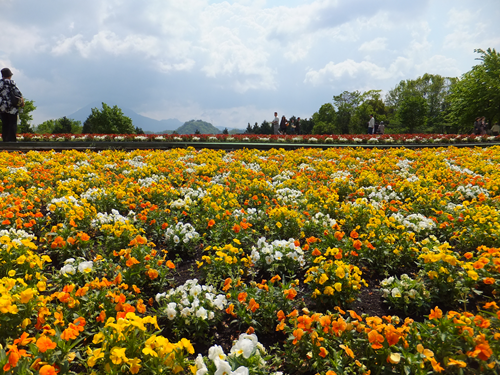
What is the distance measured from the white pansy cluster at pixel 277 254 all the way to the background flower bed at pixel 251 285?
2cm

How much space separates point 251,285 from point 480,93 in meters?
35.2

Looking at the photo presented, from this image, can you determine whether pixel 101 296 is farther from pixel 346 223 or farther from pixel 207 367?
pixel 346 223

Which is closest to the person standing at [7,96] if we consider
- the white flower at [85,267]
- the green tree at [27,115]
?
the white flower at [85,267]

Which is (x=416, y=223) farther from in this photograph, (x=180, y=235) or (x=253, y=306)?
(x=180, y=235)

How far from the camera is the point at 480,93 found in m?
27.6

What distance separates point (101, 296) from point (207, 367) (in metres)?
1.17

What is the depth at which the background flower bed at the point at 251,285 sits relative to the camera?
176cm

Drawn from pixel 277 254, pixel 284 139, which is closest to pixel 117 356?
pixel 277 254

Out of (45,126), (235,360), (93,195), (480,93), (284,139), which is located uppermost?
(45,126)

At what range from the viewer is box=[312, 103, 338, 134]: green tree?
215 feet

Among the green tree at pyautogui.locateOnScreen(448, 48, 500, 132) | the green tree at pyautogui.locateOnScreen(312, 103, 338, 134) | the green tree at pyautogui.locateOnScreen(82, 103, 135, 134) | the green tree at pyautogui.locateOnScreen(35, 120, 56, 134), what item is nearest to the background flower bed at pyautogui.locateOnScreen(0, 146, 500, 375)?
the green tree at pyautogui.locateOnScreen(448, 48, 500, 132)

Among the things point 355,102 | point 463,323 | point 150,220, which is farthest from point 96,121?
point 463,323

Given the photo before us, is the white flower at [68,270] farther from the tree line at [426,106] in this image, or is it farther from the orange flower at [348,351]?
the tree line at [426,106]

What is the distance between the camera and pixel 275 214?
3770 mm
